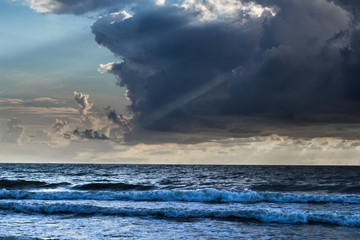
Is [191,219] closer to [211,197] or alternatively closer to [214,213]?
[214,213]

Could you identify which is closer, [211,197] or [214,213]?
[214,213]

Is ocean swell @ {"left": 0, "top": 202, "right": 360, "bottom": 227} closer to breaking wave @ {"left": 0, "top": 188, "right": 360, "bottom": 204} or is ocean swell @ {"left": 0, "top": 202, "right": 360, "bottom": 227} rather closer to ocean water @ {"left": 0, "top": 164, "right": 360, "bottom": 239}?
ocean water @ {"left": 0, "top": 164, "right": 360, "bottom": 239}

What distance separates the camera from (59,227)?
755 inches

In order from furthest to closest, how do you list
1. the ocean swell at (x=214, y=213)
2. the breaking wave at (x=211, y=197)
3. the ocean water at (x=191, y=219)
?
the breaking wave at (x=211, y=197) < the ocean swell at (x=214, y=213) < the ocean water at (x=191, y=219)

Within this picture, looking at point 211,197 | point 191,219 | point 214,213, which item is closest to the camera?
point 191,219

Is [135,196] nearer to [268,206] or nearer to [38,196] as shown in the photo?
[38,196]

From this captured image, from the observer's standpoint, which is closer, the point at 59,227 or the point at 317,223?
the point at 59,227

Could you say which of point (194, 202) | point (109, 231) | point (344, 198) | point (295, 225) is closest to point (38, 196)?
point (194, 202)

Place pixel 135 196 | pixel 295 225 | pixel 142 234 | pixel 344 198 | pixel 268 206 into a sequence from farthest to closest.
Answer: pixel 135 196 → pixel 344 198 → pixel 268 206 → pixel 295 225 → pixel 142 234

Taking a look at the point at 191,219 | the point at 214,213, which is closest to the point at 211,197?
the point at 214,213

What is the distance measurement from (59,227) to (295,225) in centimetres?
1326

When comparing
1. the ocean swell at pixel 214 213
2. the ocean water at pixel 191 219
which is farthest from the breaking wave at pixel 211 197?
the ocean swell at pixel 214 213

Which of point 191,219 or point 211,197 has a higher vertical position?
point 211,197

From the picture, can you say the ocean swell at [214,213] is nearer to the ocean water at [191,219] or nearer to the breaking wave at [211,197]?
the ocean water at [191,219]
